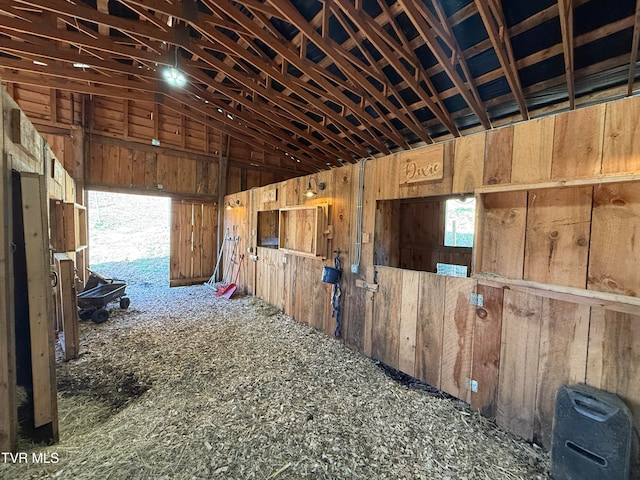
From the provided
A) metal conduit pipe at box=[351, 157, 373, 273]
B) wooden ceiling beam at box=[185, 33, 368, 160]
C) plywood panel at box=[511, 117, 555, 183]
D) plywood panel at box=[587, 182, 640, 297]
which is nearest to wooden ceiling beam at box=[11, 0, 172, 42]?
wooden ceiling beam at box=[185, 33, 368, 160]

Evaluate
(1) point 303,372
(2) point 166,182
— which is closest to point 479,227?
(1) point 303,372

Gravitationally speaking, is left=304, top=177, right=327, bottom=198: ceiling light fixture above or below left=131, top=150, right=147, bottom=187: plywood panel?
below

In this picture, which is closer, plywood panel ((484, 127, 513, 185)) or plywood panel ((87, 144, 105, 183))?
plywood panel ((484, 127, 513, 185))

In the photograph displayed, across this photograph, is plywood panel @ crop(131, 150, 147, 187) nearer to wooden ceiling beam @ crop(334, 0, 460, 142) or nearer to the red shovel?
the red shovel

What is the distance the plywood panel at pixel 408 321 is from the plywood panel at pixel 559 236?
39.1 inches

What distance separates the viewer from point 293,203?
4582 mm

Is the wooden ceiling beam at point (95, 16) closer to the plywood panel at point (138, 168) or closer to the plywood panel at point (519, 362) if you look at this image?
the plywood panel at point (138, 168)

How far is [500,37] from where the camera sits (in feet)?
8.95

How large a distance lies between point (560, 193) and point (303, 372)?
2.74 meters

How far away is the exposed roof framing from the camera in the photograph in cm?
262

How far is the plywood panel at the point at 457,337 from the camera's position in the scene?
7.67 feet

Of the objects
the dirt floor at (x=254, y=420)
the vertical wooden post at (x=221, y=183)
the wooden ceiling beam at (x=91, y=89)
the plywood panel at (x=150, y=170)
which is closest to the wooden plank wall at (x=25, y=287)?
the dirt floor at (x=254, y=420)

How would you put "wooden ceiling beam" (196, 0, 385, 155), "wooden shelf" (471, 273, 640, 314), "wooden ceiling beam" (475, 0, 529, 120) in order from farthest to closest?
"wooden ceiling beam" (196, 0, 385, 155) → "wooden ceiling beam" (475, 0, 529, 120) → "wooden shelf" (471, 273, 640, 314)

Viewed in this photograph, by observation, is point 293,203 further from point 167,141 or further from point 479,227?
point 167,141
